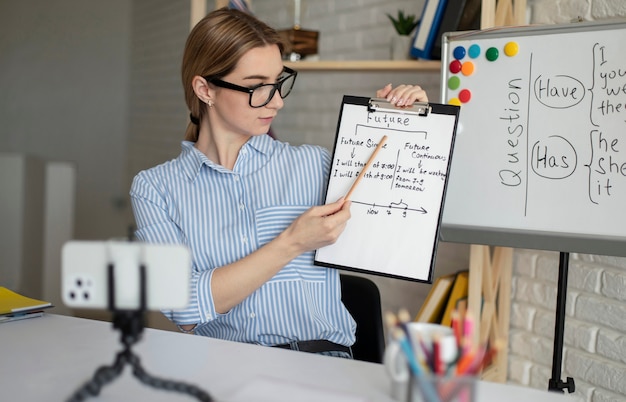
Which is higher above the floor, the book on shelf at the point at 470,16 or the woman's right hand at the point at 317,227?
the book on shelf at the point at 470,16

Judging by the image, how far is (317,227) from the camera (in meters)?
1.49

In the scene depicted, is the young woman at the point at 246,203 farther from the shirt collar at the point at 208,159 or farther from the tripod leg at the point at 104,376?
the tripod leg at the point at 104,376

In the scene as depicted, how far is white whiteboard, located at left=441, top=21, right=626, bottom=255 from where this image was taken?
1662 millimetres

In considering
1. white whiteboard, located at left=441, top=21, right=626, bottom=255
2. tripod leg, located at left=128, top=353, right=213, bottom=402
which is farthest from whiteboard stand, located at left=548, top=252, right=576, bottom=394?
tripod leg, located at left=128, top=353, right=213, bottom=402

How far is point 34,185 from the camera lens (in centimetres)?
414

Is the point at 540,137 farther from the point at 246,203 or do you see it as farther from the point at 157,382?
the point at 157,382

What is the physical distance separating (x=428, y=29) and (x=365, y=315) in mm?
1007

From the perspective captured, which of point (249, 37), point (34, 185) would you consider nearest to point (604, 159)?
point (249, 37)

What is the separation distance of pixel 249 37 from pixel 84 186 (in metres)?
4.35

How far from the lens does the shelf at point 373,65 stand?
7.26 feet

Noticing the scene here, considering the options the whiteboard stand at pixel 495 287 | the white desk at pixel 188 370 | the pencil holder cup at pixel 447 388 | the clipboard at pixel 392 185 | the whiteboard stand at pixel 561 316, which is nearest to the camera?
the pencil holder cup at pixel 447 388

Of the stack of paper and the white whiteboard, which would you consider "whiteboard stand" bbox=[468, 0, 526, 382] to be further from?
the stack of paper

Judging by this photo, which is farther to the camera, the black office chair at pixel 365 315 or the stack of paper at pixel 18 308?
the black office chair at pixel 365 315

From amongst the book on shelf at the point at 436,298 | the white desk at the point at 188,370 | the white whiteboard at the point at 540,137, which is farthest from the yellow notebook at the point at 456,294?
the white desk at the point at 188,370
